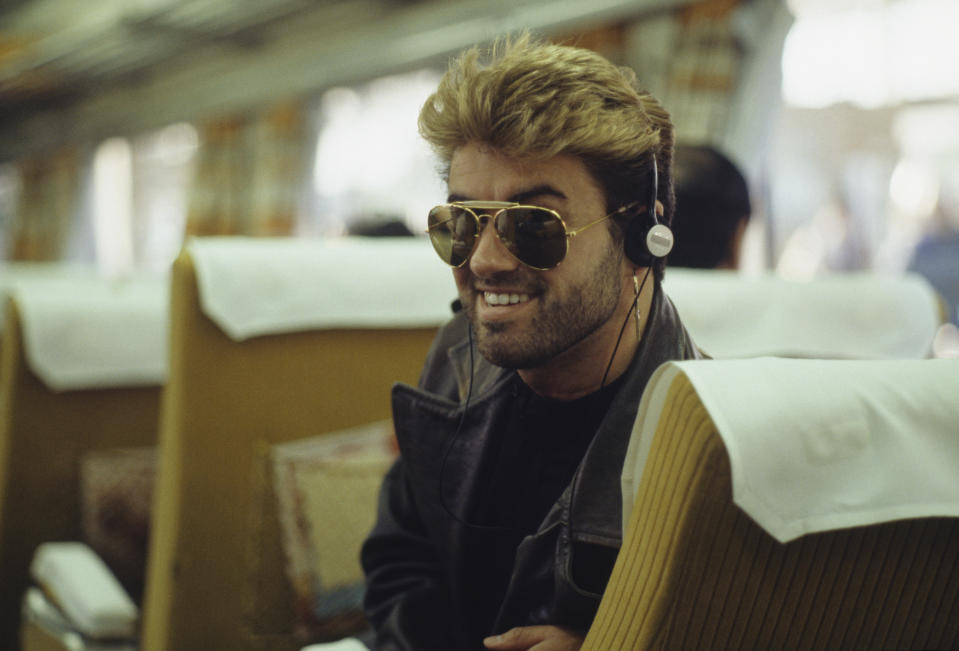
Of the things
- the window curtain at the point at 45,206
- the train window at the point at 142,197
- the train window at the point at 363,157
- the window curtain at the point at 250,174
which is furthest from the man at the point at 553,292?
the window curtain at the point at 45,206

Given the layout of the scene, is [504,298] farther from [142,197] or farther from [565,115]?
[142,197]

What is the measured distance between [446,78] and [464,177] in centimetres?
11

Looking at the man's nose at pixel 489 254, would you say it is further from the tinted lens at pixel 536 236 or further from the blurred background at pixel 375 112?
the blurred background at pixel 375 112

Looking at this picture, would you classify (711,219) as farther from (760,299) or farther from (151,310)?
(151,310)

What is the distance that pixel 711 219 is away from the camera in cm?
162

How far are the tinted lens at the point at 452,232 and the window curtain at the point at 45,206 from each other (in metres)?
9.47

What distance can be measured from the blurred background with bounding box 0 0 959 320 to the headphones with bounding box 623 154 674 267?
0.14m

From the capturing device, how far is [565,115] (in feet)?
2.48

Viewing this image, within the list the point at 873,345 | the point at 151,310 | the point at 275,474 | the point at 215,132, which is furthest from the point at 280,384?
the point at 215,132

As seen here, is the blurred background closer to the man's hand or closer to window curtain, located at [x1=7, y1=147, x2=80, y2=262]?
window curtain, located at [x1=7, y1=147, x2=80, y2=262]

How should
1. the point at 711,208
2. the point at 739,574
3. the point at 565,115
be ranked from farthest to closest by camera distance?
the point at 711,208 → the point at 565,115 → the point at 739,574

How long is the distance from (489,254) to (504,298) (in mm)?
46

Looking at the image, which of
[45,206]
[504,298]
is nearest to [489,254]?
[504,298]

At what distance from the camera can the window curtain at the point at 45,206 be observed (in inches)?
363
